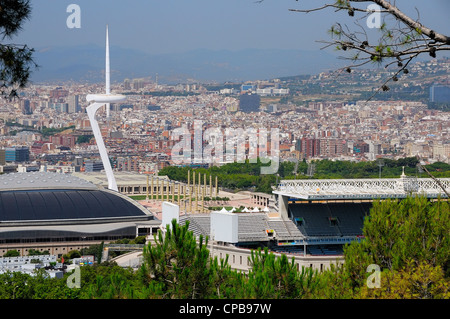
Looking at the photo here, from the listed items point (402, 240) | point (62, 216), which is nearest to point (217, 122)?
point (62, 216)

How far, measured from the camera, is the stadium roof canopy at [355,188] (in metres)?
25.6

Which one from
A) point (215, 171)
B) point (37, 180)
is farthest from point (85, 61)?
point (37, 180)

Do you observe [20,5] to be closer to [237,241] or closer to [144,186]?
[237,241]

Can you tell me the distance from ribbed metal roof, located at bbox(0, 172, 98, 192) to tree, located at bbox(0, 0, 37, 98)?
32.8 meters

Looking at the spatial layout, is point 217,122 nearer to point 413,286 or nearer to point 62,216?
point 62,216

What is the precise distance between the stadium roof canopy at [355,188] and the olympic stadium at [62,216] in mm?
13872

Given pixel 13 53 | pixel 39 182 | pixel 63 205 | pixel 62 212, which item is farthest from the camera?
pixel 39 182

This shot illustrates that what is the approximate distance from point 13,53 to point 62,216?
29.9 meters

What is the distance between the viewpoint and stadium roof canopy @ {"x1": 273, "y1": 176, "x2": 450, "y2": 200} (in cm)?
2564

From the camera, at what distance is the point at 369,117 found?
138375mm

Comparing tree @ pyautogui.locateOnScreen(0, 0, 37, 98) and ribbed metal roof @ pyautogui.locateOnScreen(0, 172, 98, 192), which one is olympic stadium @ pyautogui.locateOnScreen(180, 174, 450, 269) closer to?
tree @ pyautogui.locateOnScreen(0, 0, 37, 98)

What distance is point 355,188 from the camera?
26.9m

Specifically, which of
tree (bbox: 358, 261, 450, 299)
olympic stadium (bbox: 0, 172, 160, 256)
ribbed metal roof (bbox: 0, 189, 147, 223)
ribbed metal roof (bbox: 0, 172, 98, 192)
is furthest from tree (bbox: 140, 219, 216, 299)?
ribbed metal roof (bbox: 0, 172, 98, 192)

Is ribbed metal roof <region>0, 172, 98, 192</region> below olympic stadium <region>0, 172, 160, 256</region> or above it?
above
